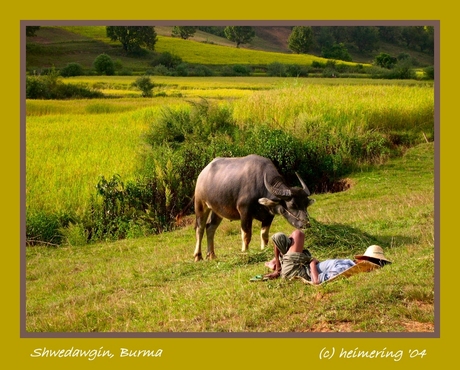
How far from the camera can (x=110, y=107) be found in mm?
27766

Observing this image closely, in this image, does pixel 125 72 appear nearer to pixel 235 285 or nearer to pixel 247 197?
pixel 247 197

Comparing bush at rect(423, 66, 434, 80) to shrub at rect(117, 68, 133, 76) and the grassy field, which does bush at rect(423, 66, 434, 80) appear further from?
shrub at rect(117, 68, 133, 76)

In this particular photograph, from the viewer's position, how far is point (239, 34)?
24609 millimetres

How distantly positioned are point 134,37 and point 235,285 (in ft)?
60.4

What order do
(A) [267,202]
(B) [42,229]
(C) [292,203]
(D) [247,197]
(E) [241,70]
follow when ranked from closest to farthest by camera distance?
(C) [292,203]
(A) [267,202]
(D) [247,197]
(B) [42,229]
(E) [241,70]

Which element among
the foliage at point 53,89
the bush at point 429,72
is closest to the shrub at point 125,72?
the foliage at point 53,89

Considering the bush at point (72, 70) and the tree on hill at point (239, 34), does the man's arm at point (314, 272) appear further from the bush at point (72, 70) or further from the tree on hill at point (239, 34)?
the bush at point (72, 70)

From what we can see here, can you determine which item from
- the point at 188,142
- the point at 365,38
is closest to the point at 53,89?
the point at 188,142

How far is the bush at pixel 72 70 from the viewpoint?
28.0 meters

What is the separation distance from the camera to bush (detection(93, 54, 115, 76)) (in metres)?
27.2

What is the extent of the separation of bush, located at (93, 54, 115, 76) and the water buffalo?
16.9m

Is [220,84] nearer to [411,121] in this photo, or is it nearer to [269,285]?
[411,121]

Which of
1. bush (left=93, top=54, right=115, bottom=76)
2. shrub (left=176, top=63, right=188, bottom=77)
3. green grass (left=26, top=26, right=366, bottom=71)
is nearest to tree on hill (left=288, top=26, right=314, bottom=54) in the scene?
green grass (left=26, top=26, right=366, bottom=71)

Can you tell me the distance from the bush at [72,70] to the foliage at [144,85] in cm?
212
